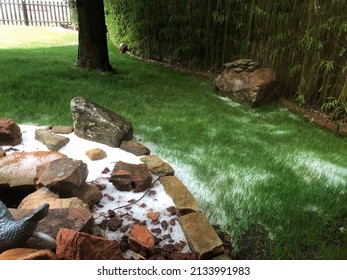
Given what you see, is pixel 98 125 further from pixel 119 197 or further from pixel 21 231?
pixel 21 231

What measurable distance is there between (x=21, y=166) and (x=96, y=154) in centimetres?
48

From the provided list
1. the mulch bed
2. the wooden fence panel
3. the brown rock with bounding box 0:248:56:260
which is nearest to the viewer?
the brown rock with bounding box 0:248:56:260

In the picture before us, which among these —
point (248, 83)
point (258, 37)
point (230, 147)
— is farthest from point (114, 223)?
point (258, 37)

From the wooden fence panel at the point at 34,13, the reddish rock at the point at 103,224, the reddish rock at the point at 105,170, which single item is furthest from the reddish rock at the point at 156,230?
the wooden fence panel at the point at 34,13

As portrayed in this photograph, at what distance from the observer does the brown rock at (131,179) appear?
6.53 ft

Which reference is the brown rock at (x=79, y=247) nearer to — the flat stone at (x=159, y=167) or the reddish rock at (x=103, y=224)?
the reddish rock at (x=103, y=224)

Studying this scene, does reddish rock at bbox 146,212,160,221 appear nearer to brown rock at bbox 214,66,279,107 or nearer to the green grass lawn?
the green grass lawn

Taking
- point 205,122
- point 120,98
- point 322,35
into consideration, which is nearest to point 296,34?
point 322,35

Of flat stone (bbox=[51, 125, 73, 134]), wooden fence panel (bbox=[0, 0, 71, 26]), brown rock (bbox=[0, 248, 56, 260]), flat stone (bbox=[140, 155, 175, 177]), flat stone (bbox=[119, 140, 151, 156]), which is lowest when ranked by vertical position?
flat stone (bbox=[140, 155, 175, 177])

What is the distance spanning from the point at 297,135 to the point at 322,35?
1.10 m

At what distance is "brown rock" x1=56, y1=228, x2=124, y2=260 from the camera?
1.26 m

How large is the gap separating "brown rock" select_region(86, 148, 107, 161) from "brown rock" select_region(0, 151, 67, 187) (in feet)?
0.73

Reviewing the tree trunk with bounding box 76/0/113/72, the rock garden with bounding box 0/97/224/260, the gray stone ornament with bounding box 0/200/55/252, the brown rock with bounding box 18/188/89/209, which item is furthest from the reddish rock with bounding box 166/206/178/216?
the tree trunk with bounding box 76/0/113/72
